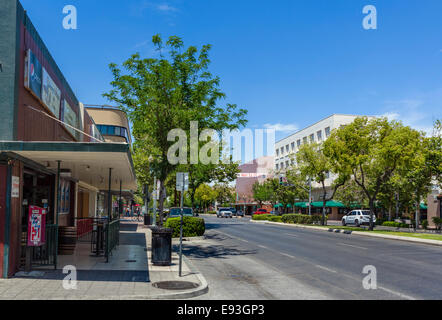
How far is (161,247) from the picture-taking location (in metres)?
13.2

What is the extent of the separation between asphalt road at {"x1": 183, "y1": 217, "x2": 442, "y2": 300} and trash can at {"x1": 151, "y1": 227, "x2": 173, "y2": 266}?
48.2 inches

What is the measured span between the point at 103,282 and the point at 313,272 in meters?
6.24

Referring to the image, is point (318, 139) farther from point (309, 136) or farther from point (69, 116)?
point (69, 116)

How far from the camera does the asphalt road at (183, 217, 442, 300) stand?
31.1 ft

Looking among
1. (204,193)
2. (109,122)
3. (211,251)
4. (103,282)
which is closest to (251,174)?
(204,193)

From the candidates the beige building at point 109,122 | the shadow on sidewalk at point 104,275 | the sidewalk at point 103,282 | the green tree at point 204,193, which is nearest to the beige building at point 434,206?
the sidewalk at point 103,282

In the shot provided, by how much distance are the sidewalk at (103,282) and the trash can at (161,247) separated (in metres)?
0.27

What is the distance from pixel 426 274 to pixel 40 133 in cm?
1258

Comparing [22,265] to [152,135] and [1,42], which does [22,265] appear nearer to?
[1,42]

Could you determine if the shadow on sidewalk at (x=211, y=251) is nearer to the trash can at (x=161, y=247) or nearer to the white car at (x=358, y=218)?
the trash can at (x=161, y=247)

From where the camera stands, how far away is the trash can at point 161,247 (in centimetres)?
1314

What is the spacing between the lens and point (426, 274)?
12.3m

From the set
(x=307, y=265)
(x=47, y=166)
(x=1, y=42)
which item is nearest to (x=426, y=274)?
(x=307, y=265)

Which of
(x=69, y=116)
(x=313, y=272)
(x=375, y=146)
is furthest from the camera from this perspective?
(x=375, y=146)
